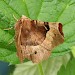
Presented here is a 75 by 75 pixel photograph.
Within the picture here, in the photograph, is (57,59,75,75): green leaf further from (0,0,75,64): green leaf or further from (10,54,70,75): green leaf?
(10,54,70,75): green leaf

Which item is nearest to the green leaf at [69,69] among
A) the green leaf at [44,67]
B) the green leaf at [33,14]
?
the green leaf at [33,14]

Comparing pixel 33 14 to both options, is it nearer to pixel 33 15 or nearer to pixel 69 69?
pixel 33 15

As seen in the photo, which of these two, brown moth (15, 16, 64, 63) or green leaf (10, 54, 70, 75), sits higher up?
brown moth (15, 16, 64, 63)

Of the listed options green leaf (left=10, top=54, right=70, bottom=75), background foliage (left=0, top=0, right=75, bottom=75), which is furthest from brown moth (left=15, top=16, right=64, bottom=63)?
green leaf (left=10, top=54, right=70, bottom=75)

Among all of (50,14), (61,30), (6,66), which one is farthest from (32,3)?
(6,66)

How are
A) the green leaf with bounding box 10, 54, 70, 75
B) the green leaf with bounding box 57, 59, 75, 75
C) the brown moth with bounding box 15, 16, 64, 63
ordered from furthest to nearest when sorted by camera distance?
the green leaf with bounding box 10, 54, 70, 75, the brown moth with bounding box 15, 16, 64, 63, the green leaf with bounding box 57, 59, 75, 75
